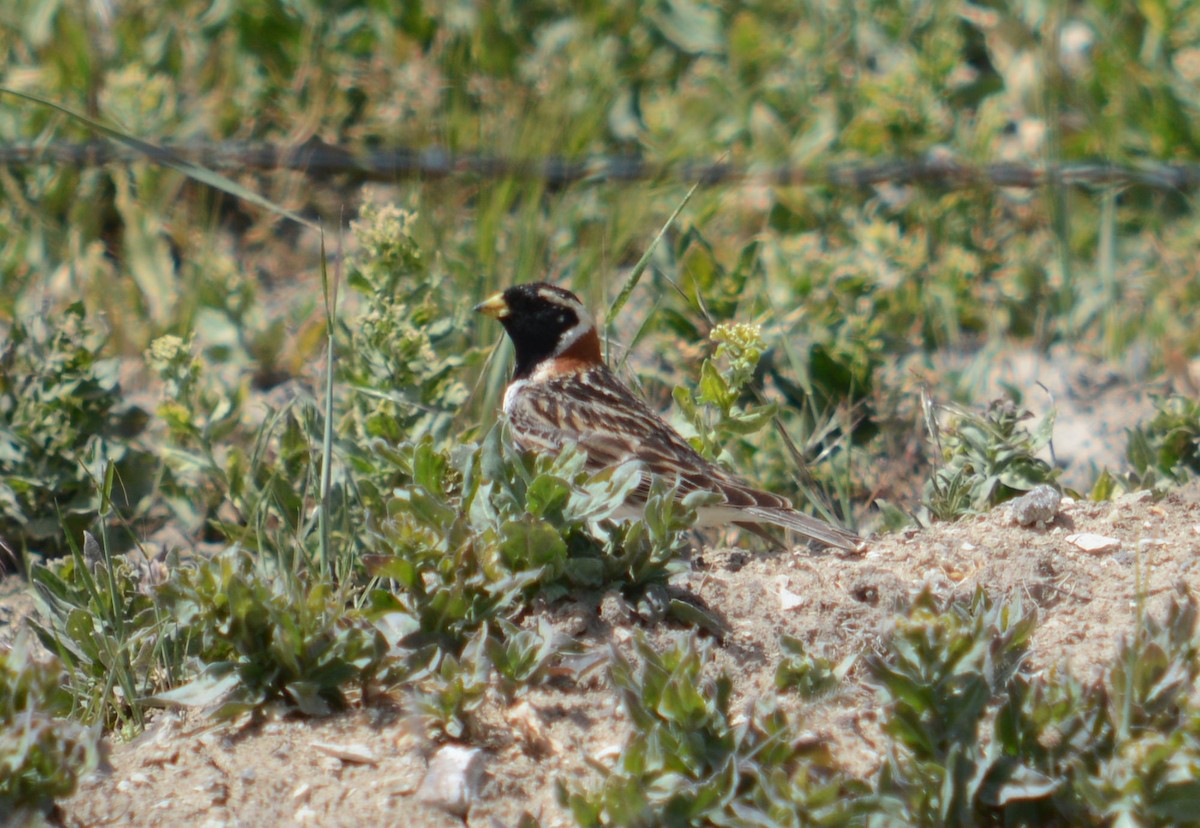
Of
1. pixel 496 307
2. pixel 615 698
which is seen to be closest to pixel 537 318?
pixel 496 307

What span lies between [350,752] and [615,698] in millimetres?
573

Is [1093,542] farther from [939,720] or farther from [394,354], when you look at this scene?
[394,354]

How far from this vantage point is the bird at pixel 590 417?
13.7 ft

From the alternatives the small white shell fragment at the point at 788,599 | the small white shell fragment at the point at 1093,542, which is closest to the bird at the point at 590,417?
the small white shell fragment at the point at 788,599

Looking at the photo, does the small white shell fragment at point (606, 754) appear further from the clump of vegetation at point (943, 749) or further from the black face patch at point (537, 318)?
the black face patch at point (537, 318)

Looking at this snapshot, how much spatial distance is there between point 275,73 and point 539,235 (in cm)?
206

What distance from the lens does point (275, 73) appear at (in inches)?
285

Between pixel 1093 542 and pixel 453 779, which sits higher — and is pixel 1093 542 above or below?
below

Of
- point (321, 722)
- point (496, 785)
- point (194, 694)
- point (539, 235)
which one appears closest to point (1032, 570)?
point (496, 785)

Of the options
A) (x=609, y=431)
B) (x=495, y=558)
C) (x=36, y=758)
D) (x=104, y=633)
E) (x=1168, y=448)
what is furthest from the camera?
(x=609, y=431)

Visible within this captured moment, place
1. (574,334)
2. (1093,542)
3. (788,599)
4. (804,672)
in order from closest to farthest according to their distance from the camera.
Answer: (804,672) < (788,599) < (1093,542) < (574,334)

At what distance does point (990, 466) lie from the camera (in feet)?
13.4

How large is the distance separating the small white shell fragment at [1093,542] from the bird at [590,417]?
569 millimetres

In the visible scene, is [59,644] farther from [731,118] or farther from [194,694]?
[731,118]
